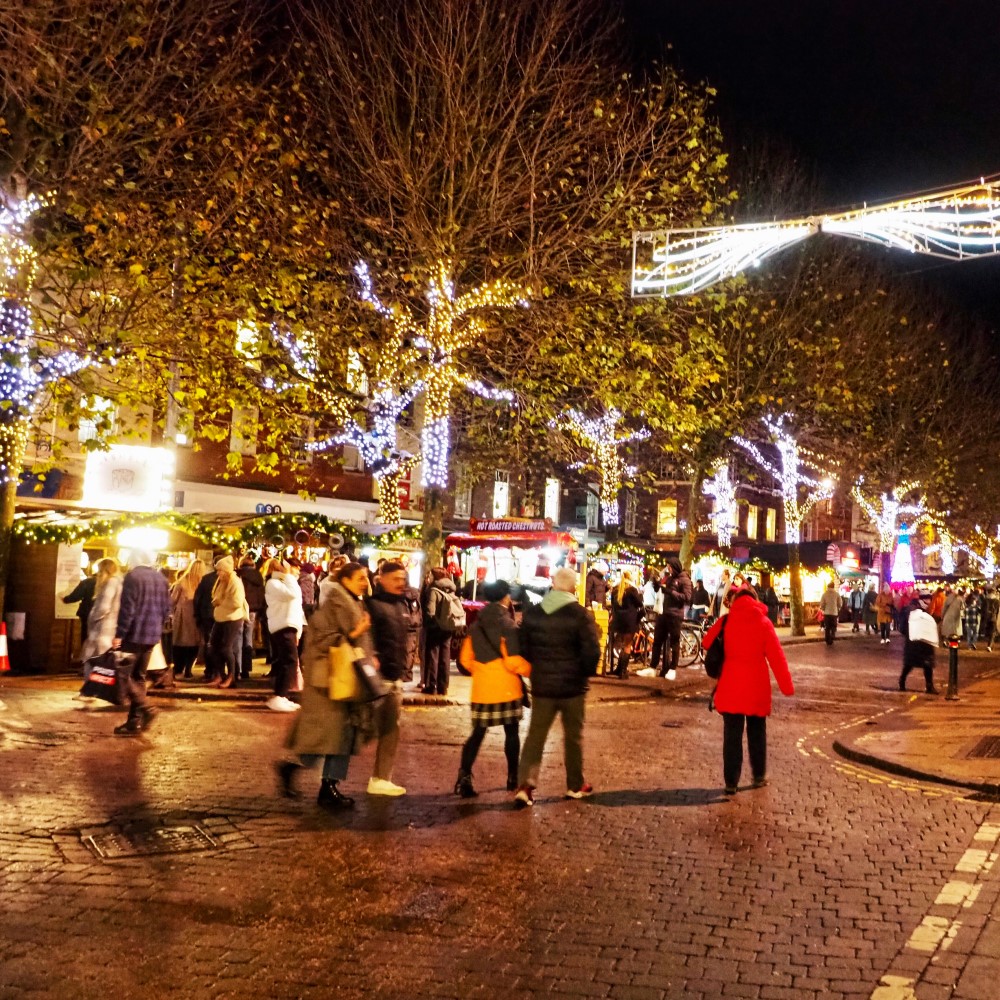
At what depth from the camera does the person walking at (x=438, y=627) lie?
576 inches

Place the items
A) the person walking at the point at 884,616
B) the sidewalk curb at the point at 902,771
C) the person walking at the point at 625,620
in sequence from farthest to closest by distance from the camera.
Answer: the person walking at the point at 884,616 < the person walking at the point at 625,620 < the sidewalk curb at the point at 902,771

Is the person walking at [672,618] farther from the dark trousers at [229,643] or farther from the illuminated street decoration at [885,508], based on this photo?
the illuminated street decoration at [885,508]

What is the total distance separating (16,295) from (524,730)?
8.76 metres

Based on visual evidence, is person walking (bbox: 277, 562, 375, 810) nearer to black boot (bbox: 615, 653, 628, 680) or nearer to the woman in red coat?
the woman in red coat

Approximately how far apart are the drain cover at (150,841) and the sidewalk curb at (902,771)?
6.38 meters

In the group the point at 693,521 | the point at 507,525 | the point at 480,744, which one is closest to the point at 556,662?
the point at 480,744

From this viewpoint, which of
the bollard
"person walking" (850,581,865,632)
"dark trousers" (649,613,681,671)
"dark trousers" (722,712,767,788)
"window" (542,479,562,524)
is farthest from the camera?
"window" (542,479,562,524)

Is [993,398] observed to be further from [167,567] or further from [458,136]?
[167,567]

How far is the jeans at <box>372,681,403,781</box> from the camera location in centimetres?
824

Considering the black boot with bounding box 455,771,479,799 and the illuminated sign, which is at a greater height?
the illuminated sign

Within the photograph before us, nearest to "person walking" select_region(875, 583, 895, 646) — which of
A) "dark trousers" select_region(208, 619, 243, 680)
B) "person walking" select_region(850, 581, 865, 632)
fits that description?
"person walking" select_region(850, 581, 865, 632)

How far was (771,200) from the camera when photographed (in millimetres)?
27547

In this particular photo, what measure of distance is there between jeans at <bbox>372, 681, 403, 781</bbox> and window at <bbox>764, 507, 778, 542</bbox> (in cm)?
5870

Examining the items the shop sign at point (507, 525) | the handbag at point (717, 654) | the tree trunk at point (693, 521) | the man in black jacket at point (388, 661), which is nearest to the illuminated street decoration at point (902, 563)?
the tree trunk at point (693, 521)
